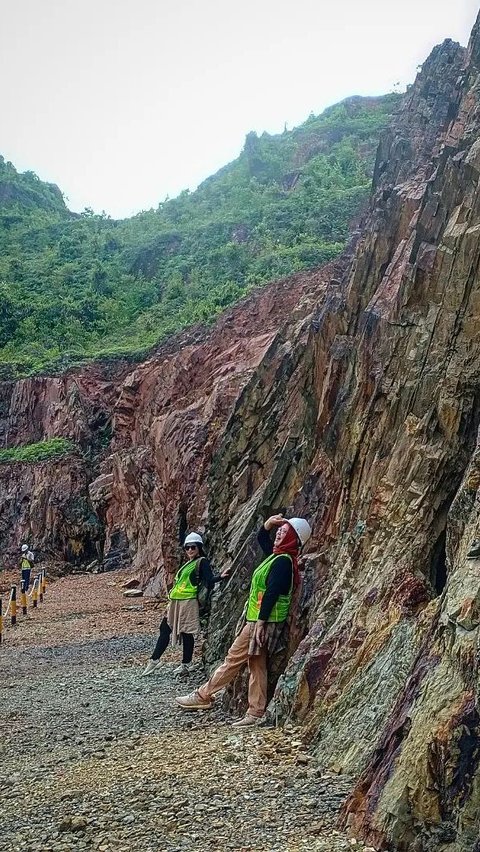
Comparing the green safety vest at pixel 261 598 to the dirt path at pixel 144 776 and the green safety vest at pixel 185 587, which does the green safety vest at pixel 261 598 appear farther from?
the green safety vest at pixel 185 587

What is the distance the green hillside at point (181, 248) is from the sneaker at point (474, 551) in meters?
28.4

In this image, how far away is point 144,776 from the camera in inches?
257

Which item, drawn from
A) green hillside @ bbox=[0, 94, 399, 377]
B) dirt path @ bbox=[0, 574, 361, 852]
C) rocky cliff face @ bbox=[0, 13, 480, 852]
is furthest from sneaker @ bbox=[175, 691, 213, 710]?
green hillside @ bbox=[0, 94, 399, 377]

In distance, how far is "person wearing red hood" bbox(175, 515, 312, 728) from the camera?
7996 mm

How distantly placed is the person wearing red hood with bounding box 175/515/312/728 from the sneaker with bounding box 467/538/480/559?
312 cm

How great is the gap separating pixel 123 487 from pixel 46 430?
8.09 metres

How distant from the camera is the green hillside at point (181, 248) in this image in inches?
1545

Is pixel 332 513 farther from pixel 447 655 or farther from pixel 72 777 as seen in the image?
pixel 447 655

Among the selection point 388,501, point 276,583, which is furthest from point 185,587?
point 388,501

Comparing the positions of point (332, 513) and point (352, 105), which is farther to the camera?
point (352, 105)

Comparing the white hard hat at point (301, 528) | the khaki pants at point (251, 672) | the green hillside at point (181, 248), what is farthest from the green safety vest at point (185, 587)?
the green hillside at point (181, 248)

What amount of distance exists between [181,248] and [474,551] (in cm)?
4619

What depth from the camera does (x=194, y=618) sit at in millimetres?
11133

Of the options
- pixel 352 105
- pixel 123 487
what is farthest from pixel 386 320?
pixel 352 105
